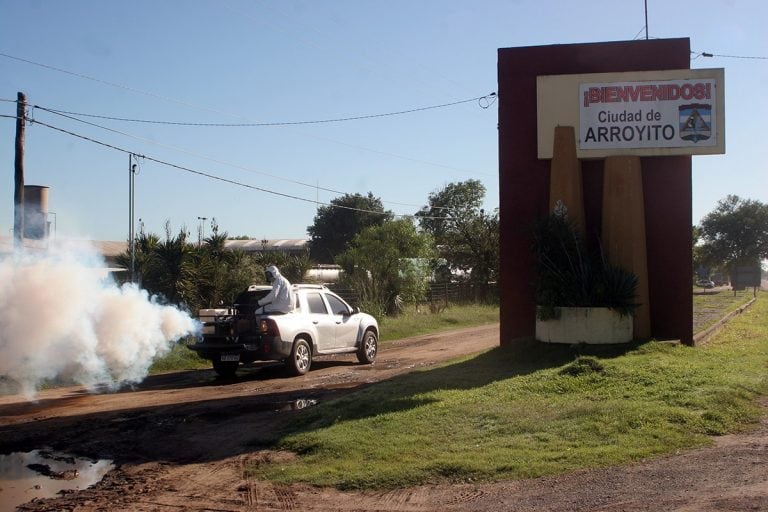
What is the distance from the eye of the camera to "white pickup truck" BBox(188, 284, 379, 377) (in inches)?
524

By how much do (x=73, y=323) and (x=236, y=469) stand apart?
5.24 m

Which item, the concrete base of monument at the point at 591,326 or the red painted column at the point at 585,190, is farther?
the red painted column at the point at 585,190

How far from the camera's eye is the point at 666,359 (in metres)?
11.3

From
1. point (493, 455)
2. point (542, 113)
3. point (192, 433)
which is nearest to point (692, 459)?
point (493, 455)

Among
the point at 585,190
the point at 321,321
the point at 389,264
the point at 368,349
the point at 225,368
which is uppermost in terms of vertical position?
the point at 585,190

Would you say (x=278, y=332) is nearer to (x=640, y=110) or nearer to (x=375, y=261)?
(x=640, y=110)

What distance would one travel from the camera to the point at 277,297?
13.9 m

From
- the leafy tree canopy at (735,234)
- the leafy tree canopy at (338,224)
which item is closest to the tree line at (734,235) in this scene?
the leafy tree canopy at (735,234)

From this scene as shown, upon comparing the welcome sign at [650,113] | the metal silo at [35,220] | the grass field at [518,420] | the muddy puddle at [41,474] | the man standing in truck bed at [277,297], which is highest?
the welcome sign at [650,113]

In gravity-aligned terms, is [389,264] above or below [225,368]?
above

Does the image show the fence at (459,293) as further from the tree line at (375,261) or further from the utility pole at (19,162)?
the utility pole at (19,162)

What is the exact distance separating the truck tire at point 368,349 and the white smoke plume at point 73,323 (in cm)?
393

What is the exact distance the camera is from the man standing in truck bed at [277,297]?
1377 cm

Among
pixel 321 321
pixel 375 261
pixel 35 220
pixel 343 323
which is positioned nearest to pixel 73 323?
pixel 321 321
